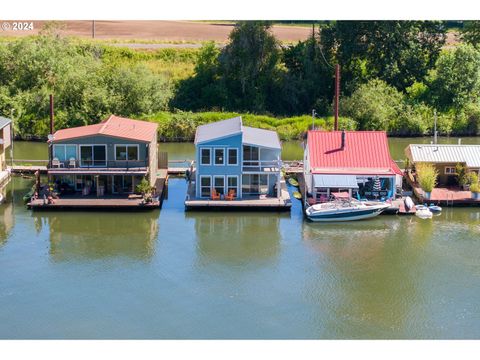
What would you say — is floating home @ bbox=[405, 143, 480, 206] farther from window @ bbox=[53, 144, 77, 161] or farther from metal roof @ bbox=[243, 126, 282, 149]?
window @ bbox=[53, 144, 77, 161]

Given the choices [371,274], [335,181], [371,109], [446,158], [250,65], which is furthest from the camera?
[250,65]

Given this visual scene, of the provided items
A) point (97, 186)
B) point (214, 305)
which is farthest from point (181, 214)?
point (214, 305)

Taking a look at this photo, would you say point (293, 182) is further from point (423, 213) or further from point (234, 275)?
point (234, 275)

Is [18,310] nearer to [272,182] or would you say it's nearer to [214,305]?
[214,305]

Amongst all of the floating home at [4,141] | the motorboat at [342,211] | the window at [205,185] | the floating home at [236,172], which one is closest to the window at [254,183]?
the floating home at [236,172]

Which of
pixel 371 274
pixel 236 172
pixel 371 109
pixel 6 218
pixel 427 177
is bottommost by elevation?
pixel 371 274

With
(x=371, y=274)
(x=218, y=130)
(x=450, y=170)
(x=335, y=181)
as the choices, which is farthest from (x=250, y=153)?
(x=371, y=274)
